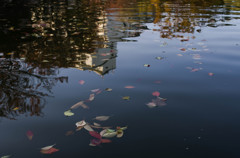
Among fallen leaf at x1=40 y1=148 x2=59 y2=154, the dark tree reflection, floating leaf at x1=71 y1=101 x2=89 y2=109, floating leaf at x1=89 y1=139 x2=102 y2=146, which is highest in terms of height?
the dark tree reflection

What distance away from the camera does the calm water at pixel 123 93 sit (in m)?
3.18

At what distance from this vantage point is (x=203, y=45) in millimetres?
8148

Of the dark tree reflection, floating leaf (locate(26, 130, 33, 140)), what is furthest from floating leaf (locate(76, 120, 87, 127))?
the dark tree reflection

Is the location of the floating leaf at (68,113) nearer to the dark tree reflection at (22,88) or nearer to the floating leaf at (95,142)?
the dark tree reflection at (22,88)

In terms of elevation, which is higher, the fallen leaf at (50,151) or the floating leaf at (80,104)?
the floating leaf at (80,104)

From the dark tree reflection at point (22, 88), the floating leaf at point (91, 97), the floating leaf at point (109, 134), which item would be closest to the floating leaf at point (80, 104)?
the floating leaf at point (91, 97)

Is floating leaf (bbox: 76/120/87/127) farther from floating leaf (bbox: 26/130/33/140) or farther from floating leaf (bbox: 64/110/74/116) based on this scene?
floating leaf (bbox: 26/130/33/140)

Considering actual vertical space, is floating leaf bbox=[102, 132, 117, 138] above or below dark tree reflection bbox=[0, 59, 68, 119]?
below

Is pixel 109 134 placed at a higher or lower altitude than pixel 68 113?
lower

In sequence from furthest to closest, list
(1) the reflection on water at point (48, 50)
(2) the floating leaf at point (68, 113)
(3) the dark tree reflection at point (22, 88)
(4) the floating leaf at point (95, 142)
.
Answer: (1) the reflection on water at point (48, 50), (3) the dark tree reflection at point (22, 88), (2) the floating leaf at point (68, 113), (4) the floating leaf at point (95, 142)

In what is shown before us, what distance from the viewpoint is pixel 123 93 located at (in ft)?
15.4

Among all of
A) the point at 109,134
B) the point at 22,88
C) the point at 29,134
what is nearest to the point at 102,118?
the point at 109,134

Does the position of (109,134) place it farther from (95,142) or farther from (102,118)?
(102,118)

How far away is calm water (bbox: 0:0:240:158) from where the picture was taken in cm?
318
